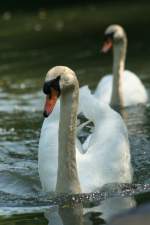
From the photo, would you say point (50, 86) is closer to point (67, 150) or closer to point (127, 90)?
point (67, 150)

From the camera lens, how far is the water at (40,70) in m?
8.97

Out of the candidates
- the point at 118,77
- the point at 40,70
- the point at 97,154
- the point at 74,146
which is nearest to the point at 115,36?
the point at 118,77

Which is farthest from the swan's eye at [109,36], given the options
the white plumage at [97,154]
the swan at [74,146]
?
the white plumage at [97,154]

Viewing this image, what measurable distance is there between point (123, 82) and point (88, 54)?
453 centimetres

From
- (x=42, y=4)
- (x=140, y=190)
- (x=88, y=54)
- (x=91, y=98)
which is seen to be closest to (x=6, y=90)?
(x=88, y=54)

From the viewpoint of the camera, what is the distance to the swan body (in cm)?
1320

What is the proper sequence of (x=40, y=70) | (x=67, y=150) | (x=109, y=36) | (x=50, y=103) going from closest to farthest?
(x=50, y=103) < (x=67, y=150) < (x=109, y=36) < (x=40, y=70)

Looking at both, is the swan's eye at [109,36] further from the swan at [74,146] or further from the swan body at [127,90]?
→ the swan at [74,146]

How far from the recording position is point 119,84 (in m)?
13.2

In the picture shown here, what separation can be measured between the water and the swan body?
0.35 meters

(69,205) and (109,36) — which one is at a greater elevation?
(109,36)

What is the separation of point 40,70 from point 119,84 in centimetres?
352

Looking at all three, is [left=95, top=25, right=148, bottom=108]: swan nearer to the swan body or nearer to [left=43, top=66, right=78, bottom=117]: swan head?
the swan body

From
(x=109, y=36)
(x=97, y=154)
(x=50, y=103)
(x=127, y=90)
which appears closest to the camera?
(x=50, y=103)
